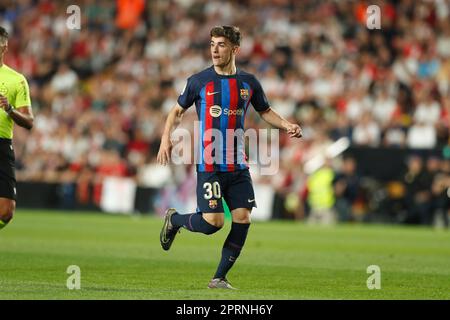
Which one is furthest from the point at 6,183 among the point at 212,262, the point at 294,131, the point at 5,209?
the point at 212,262

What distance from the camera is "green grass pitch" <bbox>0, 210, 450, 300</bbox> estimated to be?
34.3 ft

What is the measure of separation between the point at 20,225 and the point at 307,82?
9475 millimetres

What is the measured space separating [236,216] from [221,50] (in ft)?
5.59

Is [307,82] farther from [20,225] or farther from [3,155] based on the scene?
[3,155]

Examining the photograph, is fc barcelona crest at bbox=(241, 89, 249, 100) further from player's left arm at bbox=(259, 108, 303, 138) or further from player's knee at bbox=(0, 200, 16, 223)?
player's knee at bbox=(0, 200, 16, 223)

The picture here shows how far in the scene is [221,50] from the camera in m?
10.6

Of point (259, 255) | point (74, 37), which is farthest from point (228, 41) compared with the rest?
point (74, 37)

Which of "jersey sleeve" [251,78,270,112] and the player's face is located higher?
the player's face

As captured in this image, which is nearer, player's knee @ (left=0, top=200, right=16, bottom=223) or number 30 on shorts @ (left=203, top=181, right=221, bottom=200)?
number 30 on shorts @ (left=203, top=181, right=221, bottom=200)

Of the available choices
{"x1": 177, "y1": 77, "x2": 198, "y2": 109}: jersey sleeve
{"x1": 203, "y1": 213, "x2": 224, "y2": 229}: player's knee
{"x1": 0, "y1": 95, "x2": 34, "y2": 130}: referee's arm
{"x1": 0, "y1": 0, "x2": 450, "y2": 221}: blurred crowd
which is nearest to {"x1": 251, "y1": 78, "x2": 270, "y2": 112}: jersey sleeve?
{"x1": 177, "y1": 77, "x2": 198, "y2": 109}: jersey sleeve

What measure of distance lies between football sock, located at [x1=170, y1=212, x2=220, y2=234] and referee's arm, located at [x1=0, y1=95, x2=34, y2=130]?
6.09 ft

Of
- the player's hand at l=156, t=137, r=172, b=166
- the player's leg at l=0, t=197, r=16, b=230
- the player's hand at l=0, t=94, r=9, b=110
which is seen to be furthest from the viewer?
the player's leg at l=0, t=197, r=16, b=230

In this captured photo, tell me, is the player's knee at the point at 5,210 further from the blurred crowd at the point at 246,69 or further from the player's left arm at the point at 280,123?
the blurred crowd at the point at 246,69

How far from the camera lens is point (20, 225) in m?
21.5
